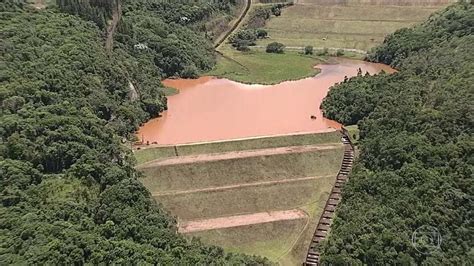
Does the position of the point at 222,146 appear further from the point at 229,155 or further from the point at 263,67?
the point at 263,67

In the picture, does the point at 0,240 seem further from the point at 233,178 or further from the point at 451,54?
the point at 451,54

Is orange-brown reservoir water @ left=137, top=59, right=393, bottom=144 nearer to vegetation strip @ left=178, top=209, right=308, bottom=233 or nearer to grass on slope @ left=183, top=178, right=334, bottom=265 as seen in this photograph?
vegetation strip @ left=178, top=209, right=308, bottom=233

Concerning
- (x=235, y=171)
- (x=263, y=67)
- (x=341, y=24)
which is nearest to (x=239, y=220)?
(x=235, y=171)

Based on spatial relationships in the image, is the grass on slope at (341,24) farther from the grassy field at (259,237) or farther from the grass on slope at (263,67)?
the grassy field at (259,237)

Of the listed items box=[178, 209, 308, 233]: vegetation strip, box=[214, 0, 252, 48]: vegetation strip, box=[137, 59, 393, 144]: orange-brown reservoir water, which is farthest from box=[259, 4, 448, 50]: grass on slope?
box=[178, 209, 308, 233]: vegetation strip

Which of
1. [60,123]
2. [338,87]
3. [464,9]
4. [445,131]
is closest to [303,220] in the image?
[445,131]

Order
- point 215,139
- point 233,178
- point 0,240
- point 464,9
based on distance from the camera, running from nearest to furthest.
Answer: point 0,240, point 233,178, point 215,139, point 464,9
